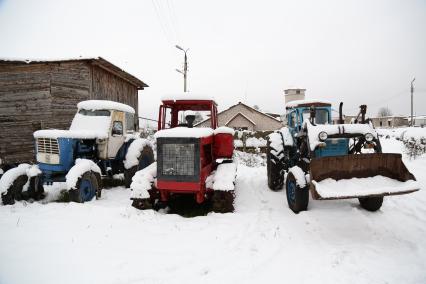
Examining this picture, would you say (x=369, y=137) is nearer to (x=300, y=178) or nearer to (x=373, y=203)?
(x=373, y=203)

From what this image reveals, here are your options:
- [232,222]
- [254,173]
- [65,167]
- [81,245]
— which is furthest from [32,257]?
[254,173]

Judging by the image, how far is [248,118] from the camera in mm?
33062

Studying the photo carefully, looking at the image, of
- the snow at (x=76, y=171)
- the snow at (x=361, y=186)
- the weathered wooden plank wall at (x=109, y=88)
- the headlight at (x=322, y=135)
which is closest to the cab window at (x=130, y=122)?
the snow at (x=76, y=171)

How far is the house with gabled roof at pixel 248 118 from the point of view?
3313cm

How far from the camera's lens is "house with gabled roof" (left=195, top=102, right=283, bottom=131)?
33128 mm

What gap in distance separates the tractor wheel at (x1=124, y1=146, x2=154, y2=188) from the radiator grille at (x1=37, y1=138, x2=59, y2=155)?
184 cm

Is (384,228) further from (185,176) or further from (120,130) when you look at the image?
(120,130)

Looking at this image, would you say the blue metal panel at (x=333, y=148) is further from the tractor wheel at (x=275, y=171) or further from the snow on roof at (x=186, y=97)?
the snow on roof at (x=186, y=97)

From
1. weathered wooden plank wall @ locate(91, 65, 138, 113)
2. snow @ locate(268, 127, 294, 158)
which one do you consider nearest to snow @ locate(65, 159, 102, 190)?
snow @ locate(268, 127, 294, 158)

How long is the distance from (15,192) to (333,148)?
708 cm

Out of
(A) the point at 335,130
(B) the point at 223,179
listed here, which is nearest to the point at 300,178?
(A) the point at 335,130

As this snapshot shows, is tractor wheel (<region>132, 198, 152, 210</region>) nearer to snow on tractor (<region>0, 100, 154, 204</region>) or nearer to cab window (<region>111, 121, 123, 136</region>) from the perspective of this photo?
snow on tractor (<region>0, 100, 154, 204</region>)

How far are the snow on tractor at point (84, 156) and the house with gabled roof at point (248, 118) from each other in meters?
25.4

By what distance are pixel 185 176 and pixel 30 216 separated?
2869 mm
